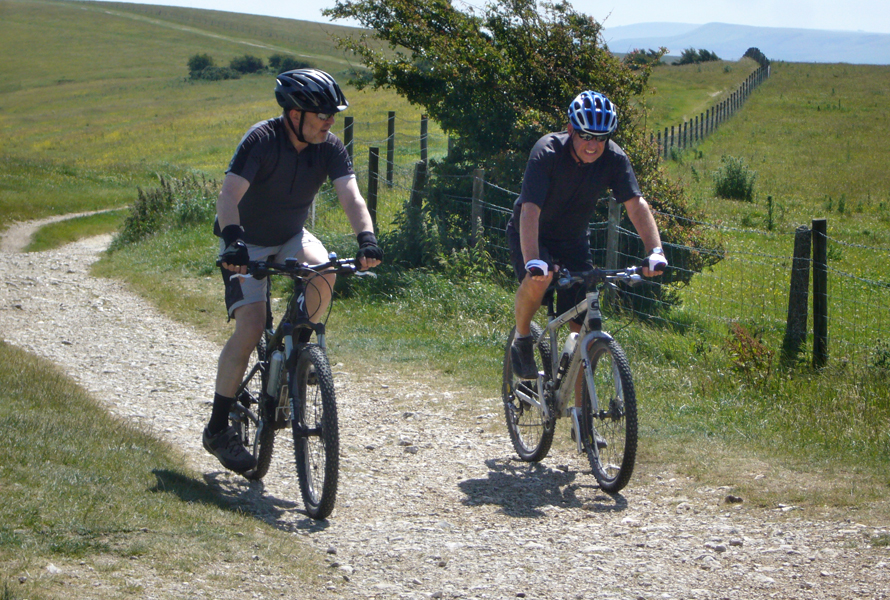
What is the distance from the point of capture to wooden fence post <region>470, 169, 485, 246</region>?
11016 mm

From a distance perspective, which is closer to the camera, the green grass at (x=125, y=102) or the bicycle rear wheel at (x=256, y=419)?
the bicycle rear wheel at (x=256, y=419)

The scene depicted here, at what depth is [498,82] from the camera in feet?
36.6

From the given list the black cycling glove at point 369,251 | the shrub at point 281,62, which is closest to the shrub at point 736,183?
the black cycling glove at point 369,251

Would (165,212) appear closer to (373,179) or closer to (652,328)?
(373,179)

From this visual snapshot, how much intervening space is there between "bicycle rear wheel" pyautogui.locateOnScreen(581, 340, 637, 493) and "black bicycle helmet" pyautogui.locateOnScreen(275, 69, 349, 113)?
6.35ft

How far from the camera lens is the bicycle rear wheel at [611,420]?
15.9 feet

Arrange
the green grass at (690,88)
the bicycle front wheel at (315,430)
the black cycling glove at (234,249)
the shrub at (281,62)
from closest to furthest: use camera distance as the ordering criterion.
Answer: the black cycling glove at (234,249) → the bicycle front wheel at (315,430) → the green grass at (690,88) → the shrub at (281,62)

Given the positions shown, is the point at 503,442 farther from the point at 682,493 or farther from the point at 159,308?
the point at 159,308

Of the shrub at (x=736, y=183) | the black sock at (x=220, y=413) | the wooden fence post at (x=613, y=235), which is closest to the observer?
the black sock at (x=220, y=413)

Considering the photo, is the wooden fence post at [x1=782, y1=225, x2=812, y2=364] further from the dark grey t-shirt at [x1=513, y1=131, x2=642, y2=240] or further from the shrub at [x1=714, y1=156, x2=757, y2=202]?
the shrub at [x1=714, y1=156, x2=757, y2=202]

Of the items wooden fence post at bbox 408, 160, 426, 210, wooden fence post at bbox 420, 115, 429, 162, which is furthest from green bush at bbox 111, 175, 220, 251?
wooden fence post at bbox 408, 160, 426, 210

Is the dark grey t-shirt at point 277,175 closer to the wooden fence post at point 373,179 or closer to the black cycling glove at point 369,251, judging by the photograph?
the black cycling glove at point 369,251

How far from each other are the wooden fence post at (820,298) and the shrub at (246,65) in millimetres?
92174

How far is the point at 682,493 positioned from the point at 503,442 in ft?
5.14
